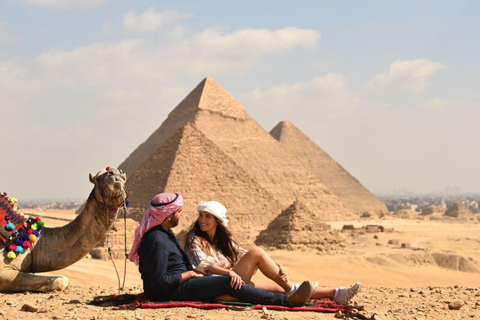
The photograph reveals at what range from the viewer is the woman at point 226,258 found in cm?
524

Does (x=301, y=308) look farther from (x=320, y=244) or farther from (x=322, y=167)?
(x=322, y=167)

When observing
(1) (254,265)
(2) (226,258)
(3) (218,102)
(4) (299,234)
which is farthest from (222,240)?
(3) (218,102)

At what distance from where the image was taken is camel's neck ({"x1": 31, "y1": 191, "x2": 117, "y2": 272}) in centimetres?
641

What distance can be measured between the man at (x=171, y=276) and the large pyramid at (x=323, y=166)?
77314mm

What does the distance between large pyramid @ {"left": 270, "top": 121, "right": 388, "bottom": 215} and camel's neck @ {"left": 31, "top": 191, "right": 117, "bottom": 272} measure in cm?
7632

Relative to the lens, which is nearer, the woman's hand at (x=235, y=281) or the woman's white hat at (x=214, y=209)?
the woman's hand at (x=235, y=281)

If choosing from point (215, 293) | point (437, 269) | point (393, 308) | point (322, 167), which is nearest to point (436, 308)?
point (393, 308)

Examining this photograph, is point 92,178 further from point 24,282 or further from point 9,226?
point 24,282

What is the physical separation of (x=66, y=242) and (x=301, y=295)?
2451 mm

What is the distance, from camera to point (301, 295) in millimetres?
5109

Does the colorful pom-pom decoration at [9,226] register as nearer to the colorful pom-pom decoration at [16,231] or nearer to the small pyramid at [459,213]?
the colorful pom-pom decoration at [16,231]

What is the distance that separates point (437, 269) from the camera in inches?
752

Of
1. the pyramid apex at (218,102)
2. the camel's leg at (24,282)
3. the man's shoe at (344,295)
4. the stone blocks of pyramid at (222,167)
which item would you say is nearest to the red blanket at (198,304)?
the man's shoe at (344,295)

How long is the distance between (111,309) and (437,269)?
51.0 ft
